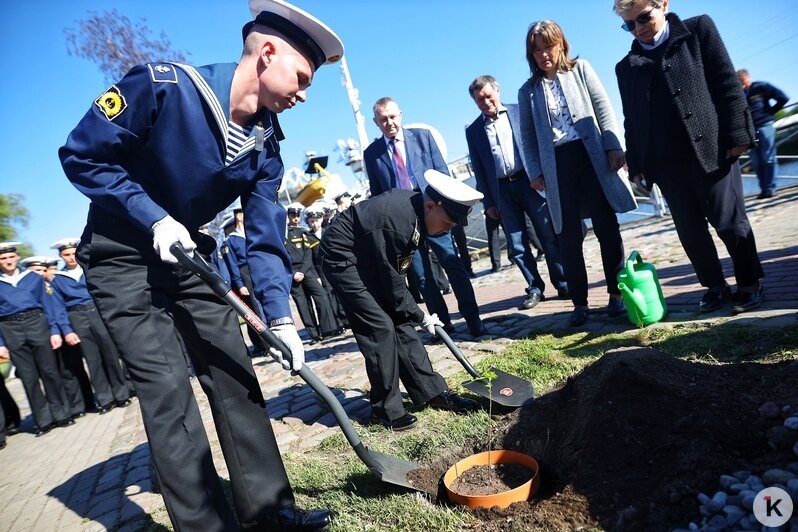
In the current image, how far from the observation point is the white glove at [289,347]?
2.29 meters

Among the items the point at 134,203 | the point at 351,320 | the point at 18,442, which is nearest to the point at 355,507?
the point at 351,320

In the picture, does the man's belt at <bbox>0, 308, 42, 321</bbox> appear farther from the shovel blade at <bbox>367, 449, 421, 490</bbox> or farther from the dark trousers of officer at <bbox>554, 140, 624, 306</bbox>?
the dark trousers of officer at <bbox>554, 140, 624, 306</bbox>

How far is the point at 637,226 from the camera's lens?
11203 mm

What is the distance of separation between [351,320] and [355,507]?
1401 mm

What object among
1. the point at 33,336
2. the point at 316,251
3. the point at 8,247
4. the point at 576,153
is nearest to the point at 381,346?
the point at 576,153

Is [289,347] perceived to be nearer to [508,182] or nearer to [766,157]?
[508,182]

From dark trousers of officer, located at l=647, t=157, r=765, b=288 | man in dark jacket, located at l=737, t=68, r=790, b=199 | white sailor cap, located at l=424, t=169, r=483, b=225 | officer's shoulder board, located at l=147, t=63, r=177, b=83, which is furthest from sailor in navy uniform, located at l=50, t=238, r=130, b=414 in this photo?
man in dark jacket, located at l=737, t=68, r=790, b=199

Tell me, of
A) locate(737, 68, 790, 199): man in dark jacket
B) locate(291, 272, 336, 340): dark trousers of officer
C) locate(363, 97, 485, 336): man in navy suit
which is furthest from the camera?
locate(737, 68, 790, 199): man in dark jacket

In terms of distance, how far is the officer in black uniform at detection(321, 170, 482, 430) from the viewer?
3.23m

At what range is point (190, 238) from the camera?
2.15 metres

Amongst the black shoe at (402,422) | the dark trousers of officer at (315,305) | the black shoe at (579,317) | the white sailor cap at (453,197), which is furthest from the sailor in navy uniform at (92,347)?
the black shoe at (579,317)

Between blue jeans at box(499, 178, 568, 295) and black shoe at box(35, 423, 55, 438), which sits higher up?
blue jeans at box(499, 178, 568, 295)

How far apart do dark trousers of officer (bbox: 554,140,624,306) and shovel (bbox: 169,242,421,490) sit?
103 inches

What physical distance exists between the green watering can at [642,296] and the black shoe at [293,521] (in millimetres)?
2617
